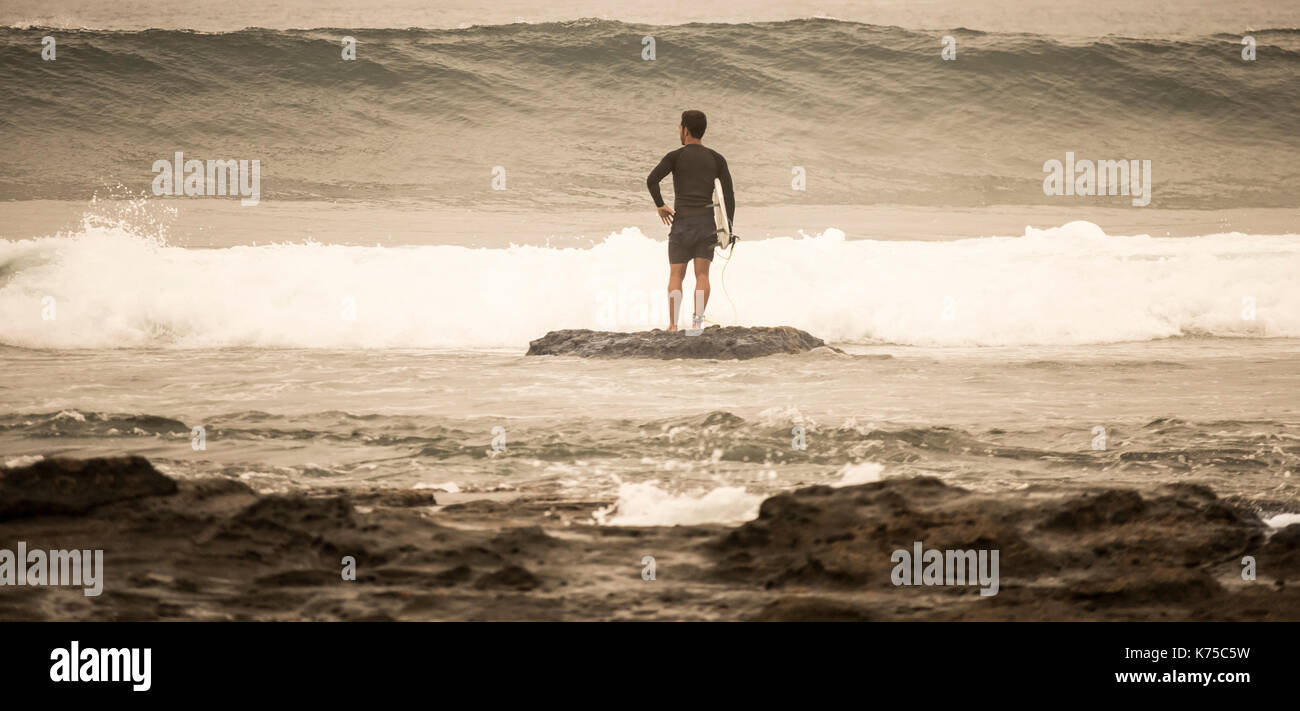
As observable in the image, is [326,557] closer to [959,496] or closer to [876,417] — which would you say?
[959,496]

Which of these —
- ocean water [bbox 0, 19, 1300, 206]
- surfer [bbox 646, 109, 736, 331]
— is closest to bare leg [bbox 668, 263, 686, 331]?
surfer [bbox 646, 109, 736, 331]

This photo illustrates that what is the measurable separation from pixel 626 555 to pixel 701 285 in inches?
238

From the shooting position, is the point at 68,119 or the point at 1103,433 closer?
the point at 1103,433

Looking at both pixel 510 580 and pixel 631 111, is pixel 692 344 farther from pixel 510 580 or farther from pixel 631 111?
pixel 631 111

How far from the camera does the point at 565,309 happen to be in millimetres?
12375

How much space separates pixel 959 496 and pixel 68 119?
21.4m

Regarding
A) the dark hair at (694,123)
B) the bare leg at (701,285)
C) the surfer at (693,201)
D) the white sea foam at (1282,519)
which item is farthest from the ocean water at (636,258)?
the dark hair at (694,123)

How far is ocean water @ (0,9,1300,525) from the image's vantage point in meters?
5.68

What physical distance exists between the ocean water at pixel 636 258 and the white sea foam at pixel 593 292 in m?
0.05

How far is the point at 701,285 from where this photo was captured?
373 inches

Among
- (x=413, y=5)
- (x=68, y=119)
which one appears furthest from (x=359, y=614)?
(x=413, y=5)

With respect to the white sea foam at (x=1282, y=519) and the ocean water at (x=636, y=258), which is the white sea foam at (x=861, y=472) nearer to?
the ocean water at (x=636, y=258)
